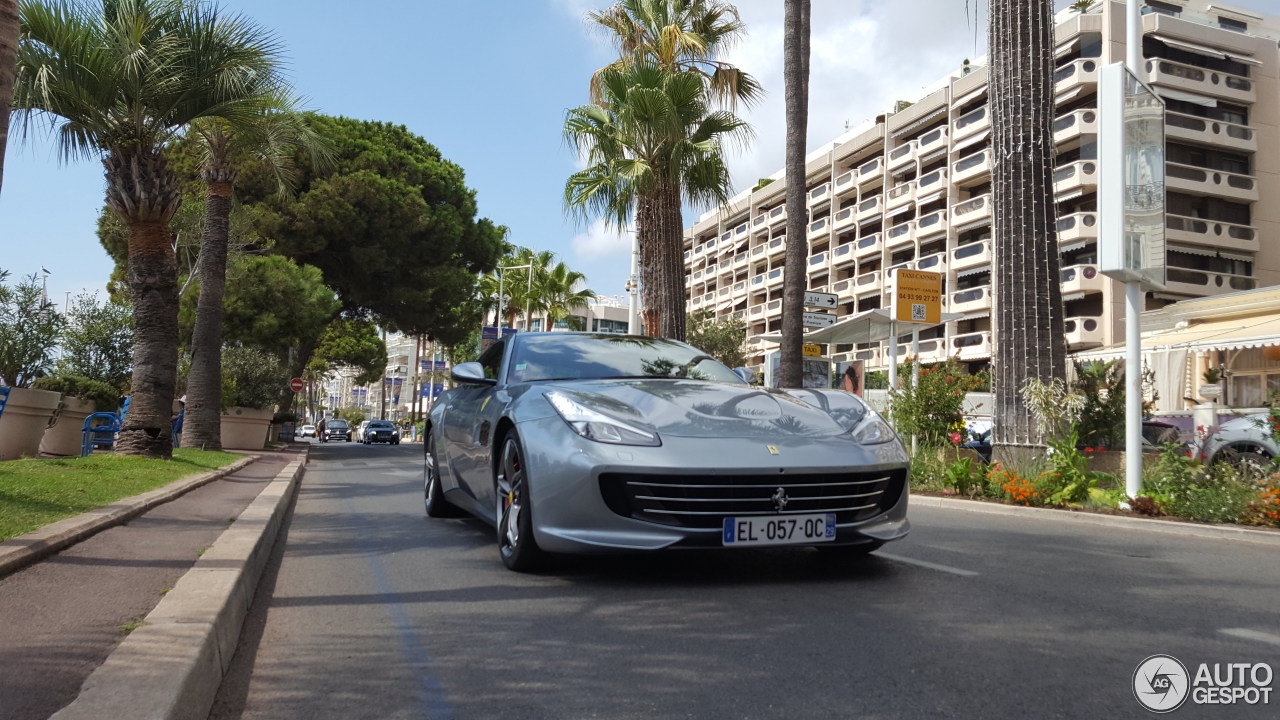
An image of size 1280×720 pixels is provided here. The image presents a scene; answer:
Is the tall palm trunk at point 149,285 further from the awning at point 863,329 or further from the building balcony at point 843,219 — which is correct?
the building balcony at point 843,219

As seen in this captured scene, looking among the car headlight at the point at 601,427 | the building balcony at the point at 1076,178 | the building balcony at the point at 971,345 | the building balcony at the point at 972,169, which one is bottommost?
the car headlight at the point at 601,427

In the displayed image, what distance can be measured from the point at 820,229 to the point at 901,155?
1021cm

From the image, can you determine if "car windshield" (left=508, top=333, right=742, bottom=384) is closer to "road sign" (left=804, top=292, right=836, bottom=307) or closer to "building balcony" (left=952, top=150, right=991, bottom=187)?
"road sign" (left=804, top=292, right=836, bottom=307)

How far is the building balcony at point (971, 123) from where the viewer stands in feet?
152

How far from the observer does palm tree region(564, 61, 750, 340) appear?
17.1 metres

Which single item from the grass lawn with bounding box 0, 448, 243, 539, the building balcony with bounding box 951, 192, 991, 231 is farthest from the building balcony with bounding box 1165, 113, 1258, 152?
the grass lawn with bounding box 0, 448, 243, 539

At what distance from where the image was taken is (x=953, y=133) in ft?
160

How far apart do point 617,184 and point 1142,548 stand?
13.4 meters

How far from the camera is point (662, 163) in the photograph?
17531 mm

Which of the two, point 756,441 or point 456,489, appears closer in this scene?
point 756,441

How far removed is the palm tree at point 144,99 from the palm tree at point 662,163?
660cm

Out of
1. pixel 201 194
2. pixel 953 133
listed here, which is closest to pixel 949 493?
pixel 201 194

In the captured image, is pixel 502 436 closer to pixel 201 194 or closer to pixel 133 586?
pixel 133 586

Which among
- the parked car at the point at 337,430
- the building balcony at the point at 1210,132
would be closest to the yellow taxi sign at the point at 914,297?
the building balcony at the point at 1210,132
